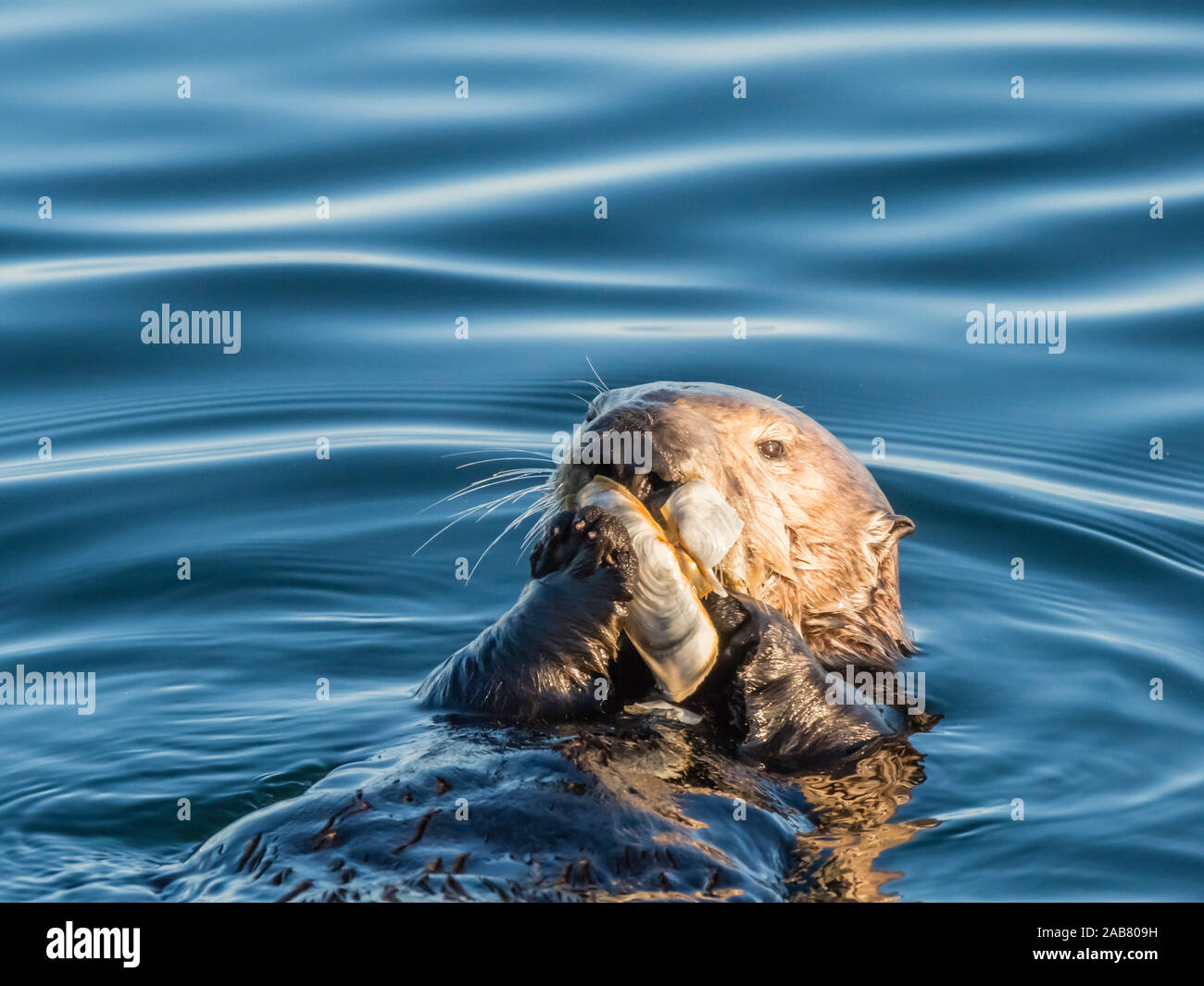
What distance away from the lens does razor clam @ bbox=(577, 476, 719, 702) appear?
4.35m

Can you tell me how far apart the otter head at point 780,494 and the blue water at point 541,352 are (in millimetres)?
491

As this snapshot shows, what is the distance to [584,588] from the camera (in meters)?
4.44

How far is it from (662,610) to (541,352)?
174 inches

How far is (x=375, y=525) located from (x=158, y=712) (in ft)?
6.44

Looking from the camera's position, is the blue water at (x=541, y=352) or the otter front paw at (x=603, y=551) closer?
the otter front paw at (x=603, y=551)

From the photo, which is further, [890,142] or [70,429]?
[890,142]

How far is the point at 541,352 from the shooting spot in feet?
28.2

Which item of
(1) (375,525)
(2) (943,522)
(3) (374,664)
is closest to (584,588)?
(3) (374,664)

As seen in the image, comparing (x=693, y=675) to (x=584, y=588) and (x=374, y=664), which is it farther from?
(x=374, y=664)

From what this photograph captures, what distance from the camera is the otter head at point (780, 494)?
4.51 meters
